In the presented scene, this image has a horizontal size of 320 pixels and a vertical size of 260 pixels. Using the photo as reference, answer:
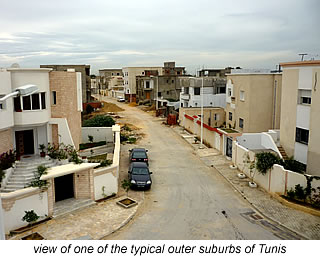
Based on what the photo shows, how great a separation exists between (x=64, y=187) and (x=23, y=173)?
90.7 inches

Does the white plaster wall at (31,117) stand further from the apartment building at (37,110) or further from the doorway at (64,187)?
the doorway at (64,187)

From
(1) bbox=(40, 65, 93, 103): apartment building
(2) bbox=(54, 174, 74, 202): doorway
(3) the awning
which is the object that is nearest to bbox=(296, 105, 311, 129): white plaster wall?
(3) the awning

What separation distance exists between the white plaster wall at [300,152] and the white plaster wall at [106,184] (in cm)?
1143

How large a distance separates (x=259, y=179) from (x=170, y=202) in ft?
19.5

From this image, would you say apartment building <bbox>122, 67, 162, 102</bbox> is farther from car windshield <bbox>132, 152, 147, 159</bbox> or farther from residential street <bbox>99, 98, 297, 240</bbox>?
car windshield <bbox>132, 152, 147, 159</bbox>

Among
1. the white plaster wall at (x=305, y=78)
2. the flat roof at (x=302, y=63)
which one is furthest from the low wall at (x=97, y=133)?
the white plaster wall at (x=305, y=78)

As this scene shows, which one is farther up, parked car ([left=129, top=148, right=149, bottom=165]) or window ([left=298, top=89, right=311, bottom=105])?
window ([left=298, top=89, right=311, bottom=105])

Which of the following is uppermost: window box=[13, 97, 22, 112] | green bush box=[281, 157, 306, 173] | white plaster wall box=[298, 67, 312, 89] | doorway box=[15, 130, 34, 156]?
white plaster wall box=[298, 67, 312, 89]

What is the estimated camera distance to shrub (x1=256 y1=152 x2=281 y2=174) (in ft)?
58.0

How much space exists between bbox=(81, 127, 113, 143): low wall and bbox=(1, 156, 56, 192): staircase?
1054cm

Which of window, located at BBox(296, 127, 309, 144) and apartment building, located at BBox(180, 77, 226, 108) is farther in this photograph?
apartment building, located at BBox(180, 77, 226, 108)

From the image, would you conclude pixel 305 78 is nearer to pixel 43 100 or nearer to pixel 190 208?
pixel 190 208

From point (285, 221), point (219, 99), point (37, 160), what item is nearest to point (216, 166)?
point (285, 221)

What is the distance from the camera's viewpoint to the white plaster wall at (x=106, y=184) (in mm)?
16578
